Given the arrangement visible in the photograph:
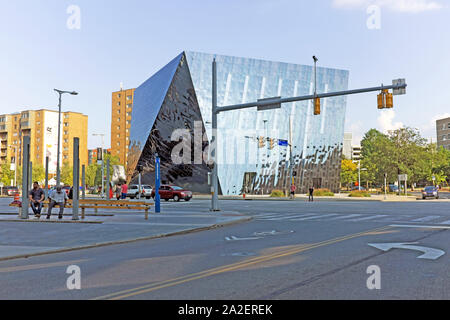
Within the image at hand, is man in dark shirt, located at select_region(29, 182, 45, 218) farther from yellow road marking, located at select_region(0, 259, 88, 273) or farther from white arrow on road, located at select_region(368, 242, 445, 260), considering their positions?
white arrow on road, located at select_region(368, 242, 445, 260)

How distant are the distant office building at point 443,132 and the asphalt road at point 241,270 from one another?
154 metres

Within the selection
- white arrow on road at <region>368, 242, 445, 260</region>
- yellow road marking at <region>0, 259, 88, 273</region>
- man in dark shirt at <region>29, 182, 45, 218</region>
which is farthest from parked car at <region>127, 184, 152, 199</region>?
white arrow on road at <region>368, 242, 445, 260</region>

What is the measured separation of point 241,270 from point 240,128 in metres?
55.5

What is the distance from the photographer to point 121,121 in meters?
125

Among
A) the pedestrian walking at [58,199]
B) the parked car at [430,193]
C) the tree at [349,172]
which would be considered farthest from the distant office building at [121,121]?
the pedestrian walking at [58,199]

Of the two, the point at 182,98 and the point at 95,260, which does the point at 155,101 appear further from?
the point at 95,260

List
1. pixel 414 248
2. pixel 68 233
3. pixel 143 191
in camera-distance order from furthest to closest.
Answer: pixel 143 191 → pixel 68 233 → pixel 414 248

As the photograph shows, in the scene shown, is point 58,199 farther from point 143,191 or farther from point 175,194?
point 143,191

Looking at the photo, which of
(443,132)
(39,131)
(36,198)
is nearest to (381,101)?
(36,198)

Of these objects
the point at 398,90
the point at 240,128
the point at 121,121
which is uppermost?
the point at 121,121

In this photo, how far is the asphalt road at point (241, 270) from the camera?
19.8ft
